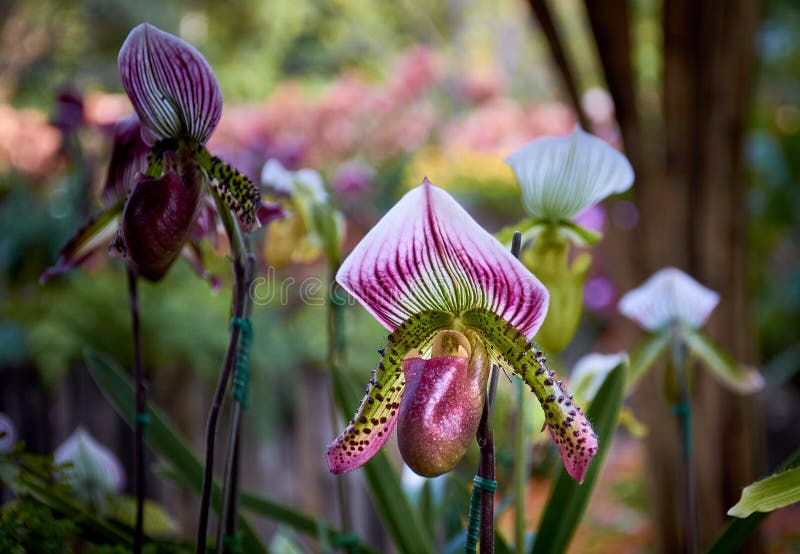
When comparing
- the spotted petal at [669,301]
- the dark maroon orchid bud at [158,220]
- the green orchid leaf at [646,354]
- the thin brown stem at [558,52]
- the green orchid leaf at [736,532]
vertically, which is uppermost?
the thin brown stem at [558,52]

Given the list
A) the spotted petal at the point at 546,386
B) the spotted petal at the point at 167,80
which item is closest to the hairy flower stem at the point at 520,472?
the spotted petal at the point at 546,386

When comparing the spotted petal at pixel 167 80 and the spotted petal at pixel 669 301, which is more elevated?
the spotted petal at pixel 669 301

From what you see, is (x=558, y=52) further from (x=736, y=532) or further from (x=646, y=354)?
(x=736, y=532)

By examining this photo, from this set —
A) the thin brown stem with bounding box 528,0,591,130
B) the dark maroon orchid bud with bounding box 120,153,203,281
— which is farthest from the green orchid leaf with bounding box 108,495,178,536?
the thin brown stem with bounding box 528,0,591,130

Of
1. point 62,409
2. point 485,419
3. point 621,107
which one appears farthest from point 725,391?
point 62,409

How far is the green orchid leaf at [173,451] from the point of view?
452 mm

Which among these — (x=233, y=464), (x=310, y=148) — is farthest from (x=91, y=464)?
(x=310, y=148)

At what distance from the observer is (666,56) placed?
0.73 metres

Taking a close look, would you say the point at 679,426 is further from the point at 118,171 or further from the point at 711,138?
the point at 118,171

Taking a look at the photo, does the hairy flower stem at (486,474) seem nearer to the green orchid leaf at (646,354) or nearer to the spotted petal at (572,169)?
the spotted petal at (572,169)

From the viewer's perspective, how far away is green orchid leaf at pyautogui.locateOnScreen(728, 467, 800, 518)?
32 centimetres

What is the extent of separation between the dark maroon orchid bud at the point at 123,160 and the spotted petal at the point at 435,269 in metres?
0.19

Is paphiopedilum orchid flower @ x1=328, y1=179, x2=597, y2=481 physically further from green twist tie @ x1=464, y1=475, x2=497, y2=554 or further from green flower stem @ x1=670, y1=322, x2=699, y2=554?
green flower stem @ x1=670, y1=322, x2=699, y2=554

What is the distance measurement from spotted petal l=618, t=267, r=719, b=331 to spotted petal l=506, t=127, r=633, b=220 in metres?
0.15
